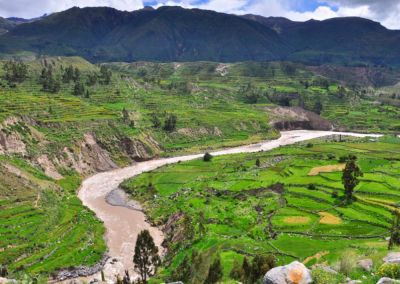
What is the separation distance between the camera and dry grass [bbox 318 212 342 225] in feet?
221

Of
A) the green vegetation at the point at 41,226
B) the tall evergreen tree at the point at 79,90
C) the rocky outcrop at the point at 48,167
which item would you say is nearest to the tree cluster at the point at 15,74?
the tall evergreen tree at the point at 79,90

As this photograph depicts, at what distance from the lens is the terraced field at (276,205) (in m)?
58.9

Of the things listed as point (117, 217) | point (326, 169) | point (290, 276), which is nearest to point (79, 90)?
point (117, 217)

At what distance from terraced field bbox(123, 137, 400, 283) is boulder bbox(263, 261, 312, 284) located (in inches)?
186

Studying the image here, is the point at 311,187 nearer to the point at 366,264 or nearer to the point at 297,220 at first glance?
the point at 297,220

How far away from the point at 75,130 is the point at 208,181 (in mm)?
54149

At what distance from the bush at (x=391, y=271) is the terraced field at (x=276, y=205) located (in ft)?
13.3

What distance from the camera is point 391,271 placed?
22047 millimetres

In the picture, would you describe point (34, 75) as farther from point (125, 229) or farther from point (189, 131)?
point (125, 229)

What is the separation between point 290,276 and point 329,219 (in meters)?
48.3

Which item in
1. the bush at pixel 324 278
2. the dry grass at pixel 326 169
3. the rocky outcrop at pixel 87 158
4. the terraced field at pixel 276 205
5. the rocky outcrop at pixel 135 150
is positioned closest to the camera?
the bush at pixel 324 278

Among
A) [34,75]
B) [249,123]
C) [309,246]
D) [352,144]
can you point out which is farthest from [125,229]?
[34,75]

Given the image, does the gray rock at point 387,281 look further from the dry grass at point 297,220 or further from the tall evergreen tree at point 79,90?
the tall evergreen tree at point 79,90

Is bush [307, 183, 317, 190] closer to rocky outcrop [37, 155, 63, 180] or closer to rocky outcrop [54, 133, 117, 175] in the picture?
rocky outcrop [37, 155, 63, 180]
